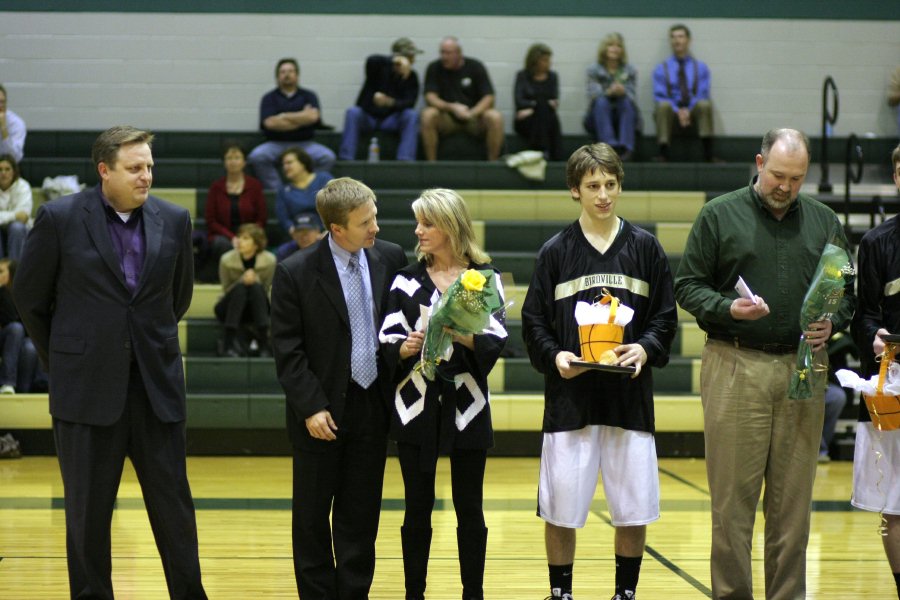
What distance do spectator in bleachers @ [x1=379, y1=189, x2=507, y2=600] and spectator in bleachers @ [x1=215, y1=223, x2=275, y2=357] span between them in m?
4.66

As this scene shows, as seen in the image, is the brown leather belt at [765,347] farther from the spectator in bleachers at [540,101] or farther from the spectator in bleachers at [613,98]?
the spectator in bleachers at [540,101]

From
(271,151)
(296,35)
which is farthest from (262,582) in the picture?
(296,35)

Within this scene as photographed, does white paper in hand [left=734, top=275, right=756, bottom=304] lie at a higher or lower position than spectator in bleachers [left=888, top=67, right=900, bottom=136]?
lower

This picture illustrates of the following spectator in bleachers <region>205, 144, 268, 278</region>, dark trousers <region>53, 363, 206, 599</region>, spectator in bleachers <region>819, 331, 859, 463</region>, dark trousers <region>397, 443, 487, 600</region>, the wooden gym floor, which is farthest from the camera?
spectator in bleachers <region>205, 144, 268, 278</region>

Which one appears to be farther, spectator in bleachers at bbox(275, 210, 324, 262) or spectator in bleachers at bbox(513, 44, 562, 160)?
spectator in bleachers at bbox(513, 44, 562, 160)

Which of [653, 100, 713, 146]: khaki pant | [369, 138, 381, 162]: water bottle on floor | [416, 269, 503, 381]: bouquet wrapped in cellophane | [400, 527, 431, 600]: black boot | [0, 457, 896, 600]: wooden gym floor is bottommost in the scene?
[0, 457, 896, 600]: wooden gym floor

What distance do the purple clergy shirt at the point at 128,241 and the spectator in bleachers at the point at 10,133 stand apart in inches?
257

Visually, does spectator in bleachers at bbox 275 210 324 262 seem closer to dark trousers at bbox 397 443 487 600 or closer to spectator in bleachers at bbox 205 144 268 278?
spectator in bleachers at bbox 205 144 268 278

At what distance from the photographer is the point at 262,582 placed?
465cm

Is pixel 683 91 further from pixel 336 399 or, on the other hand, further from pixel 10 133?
pixel 336 399

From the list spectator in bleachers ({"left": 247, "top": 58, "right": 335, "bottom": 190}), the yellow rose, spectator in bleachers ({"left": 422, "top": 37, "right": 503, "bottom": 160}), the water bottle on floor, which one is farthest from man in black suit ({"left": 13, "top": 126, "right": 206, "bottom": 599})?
spectator in bleachers ({"left": 422, "top": 37, "right": 503, "bottom": 160})

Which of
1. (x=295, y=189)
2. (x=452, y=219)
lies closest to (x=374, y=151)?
(x=295, y=189)

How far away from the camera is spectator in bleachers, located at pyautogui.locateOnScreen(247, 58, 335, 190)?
10.0 metres

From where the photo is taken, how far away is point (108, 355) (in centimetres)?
360
